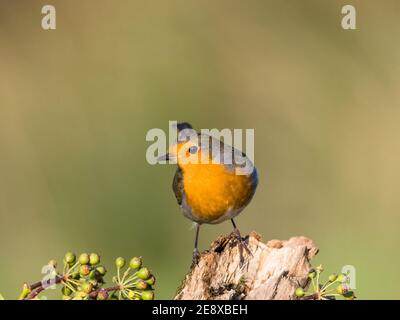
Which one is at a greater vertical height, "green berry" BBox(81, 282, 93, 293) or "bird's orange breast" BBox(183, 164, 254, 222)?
"bird's orange breast" BBox(183, 164, 254, 222)

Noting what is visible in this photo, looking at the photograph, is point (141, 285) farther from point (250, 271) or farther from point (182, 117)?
point (182, 117)

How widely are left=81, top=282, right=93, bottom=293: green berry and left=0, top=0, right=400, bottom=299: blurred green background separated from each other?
3.77 meters

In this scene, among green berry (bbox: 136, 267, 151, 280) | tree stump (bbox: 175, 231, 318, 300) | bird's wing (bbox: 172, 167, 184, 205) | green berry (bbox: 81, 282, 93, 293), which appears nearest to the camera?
green berry (bbox: 81, 282, 93, 293)

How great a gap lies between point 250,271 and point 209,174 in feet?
3.09

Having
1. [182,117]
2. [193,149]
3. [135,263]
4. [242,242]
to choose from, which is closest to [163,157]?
[193,149]

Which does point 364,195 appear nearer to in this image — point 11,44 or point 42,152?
point 42,152

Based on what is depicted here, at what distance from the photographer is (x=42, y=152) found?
7715 millimetres

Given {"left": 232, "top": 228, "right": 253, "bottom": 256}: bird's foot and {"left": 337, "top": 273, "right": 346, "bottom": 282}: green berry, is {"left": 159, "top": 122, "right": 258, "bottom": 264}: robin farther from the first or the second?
{"left": 337, "top": 273, "right": 346, "bottom": 282}: green berry

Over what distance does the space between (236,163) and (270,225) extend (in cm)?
266

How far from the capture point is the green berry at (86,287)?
2.80 meters

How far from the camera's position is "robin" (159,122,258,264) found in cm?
448

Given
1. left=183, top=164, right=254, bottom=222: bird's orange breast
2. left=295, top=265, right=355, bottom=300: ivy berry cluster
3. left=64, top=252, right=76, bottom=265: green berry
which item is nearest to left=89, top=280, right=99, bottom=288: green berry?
left=64, top=252, right=76, bottom=265: green berry

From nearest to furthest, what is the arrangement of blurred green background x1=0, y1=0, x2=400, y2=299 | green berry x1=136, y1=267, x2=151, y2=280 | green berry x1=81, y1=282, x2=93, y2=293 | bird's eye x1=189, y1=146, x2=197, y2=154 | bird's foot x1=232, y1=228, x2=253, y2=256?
green berry x1=81, y1=282, x2=93, y2=293
green berry x1=136, y1=267, x2=151, y2=280
bird's foot x1=232, y1=228, x2=253, y2=256
bird's eye x1=189, y1=146, x2=197, y2=154
blurred green background x1=0, y1=0, x2=400, y2=299

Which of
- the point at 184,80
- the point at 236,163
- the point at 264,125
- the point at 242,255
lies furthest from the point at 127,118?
the point at 242,255
